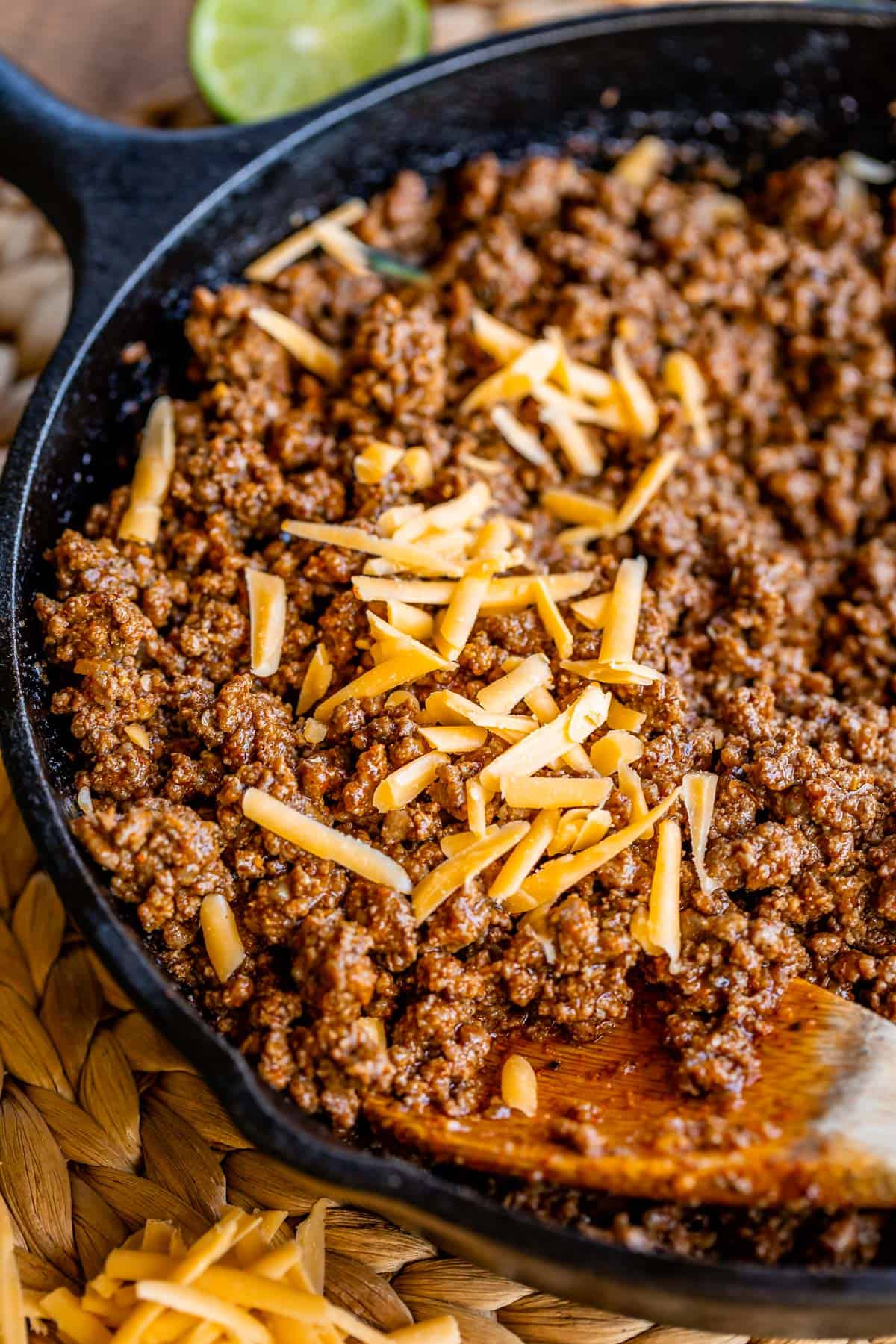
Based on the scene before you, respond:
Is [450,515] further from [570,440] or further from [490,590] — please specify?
[570,440]

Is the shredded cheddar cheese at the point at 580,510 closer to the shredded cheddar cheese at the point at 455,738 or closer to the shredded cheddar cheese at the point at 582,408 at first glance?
the shredded cheddar cheese at the point at 582,408

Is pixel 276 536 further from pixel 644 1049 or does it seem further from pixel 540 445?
pixel 644 1049

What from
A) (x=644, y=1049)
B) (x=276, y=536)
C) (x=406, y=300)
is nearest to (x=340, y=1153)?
(x=644, y=1049)

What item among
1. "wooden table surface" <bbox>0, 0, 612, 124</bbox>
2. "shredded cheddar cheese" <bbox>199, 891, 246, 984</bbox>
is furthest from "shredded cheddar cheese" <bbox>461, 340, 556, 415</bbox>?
"wooden table surface" <bbox>0, 0, 612, 124</bbox>

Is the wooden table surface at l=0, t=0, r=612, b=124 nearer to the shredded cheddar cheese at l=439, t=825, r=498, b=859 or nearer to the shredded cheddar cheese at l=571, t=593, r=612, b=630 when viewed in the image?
the shredded cheddar cheese at l=571, t=593, r=612, b=630

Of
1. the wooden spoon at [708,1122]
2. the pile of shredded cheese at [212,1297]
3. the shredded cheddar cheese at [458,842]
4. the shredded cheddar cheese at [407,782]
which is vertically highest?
the shredded cheddar cheese at [407,782]

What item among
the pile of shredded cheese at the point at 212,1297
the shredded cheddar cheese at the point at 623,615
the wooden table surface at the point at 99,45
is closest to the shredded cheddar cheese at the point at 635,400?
the shredded cheddar cheese at the point at 623,615

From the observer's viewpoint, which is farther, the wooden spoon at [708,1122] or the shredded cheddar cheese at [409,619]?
the shredded cheddar cheese at [409,619]
